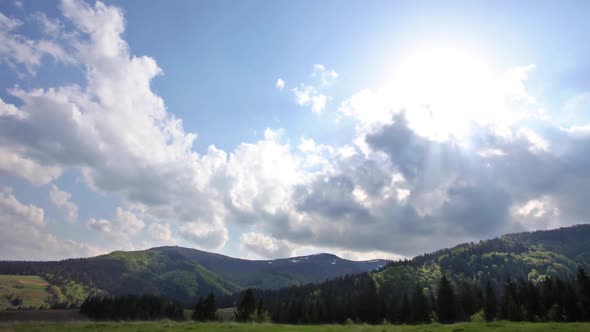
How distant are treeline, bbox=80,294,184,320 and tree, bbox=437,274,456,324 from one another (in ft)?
393

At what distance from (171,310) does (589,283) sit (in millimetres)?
→ 165671

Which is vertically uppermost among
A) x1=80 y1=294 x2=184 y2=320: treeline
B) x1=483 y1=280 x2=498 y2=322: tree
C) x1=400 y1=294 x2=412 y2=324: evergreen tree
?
x1=483 y1=280 x2=498 y2=322: tree

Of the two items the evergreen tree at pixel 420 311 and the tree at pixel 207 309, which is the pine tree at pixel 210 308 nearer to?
the tree at pixel 207 309

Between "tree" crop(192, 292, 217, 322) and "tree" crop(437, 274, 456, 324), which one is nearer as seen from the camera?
"tree" crop(437, 274, 456, 324)

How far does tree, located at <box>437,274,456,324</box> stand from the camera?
99.1 m

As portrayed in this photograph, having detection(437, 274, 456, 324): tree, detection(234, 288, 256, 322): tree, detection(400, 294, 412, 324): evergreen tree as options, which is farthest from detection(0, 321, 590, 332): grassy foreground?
detection(400, 294, 412, 324): evergreen tree

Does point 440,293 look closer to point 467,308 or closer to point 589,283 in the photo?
point 467,308

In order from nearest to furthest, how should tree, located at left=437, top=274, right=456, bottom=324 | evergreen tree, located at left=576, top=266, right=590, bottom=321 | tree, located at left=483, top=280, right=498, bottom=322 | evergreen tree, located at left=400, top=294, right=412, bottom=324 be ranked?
evergreen tree, located at left=576, top=266, right=590, bottom=321
tree, located at left=437, top=274, right=456, bottom=324
tree, located at left=483, top=280, right=498, bottom=322
evergreen tree, located at left=400, top=294, right=412, bottom=324

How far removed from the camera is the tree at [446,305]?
3900 inches

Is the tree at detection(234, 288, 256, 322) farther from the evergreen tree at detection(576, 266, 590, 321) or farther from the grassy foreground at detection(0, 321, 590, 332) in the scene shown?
the evergreen tree at detection(576, 266, 590, 321)

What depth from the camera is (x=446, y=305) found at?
327 feet

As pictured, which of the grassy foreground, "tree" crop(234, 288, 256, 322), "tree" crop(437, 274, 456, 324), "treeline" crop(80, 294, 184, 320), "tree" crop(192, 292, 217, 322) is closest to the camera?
the grassy foreground

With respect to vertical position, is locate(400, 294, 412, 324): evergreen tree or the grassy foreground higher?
the grassy foreground

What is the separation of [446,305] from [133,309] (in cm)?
14317
